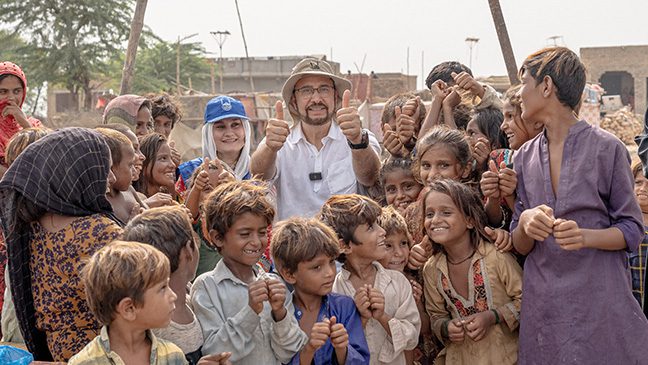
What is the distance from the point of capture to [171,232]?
11.3 feet

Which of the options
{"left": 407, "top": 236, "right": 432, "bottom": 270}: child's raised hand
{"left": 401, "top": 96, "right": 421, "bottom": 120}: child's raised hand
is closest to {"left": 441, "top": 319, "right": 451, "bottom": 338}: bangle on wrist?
{"left": 407, "top": 236, "right": 432, "bottom": 270}: child's raised hand

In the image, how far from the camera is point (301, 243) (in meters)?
3.74

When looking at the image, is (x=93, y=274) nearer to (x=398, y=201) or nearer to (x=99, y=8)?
(x=398, y=201)

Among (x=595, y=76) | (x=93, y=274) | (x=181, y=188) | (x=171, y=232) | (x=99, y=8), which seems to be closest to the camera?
(x=93, y=274)

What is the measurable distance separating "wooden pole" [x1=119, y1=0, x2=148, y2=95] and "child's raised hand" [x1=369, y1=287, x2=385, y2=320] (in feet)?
25.8

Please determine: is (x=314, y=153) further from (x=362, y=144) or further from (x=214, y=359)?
(x=214, y=359)

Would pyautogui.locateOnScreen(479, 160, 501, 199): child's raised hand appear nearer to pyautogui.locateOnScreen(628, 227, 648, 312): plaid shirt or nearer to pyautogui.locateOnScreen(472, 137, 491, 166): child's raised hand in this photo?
pyautogui.locateOnScreen(472, 137, 491, 166): child's raised hand

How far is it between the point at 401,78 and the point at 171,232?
110 ft

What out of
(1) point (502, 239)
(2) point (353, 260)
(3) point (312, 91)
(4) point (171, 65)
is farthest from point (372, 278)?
(4) point (171, 65)

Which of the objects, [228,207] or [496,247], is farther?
[496,247]

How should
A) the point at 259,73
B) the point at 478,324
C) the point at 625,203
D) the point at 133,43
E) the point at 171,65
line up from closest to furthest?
the point at 625,203 → the point at 478,324 → the point at 133,43 → the point at 171,65 → the point at 259,73

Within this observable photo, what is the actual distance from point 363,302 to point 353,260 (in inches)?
14.2

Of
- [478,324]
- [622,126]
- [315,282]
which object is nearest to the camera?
[315,282]

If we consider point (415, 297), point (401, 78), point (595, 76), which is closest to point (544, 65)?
point (415, 297)
